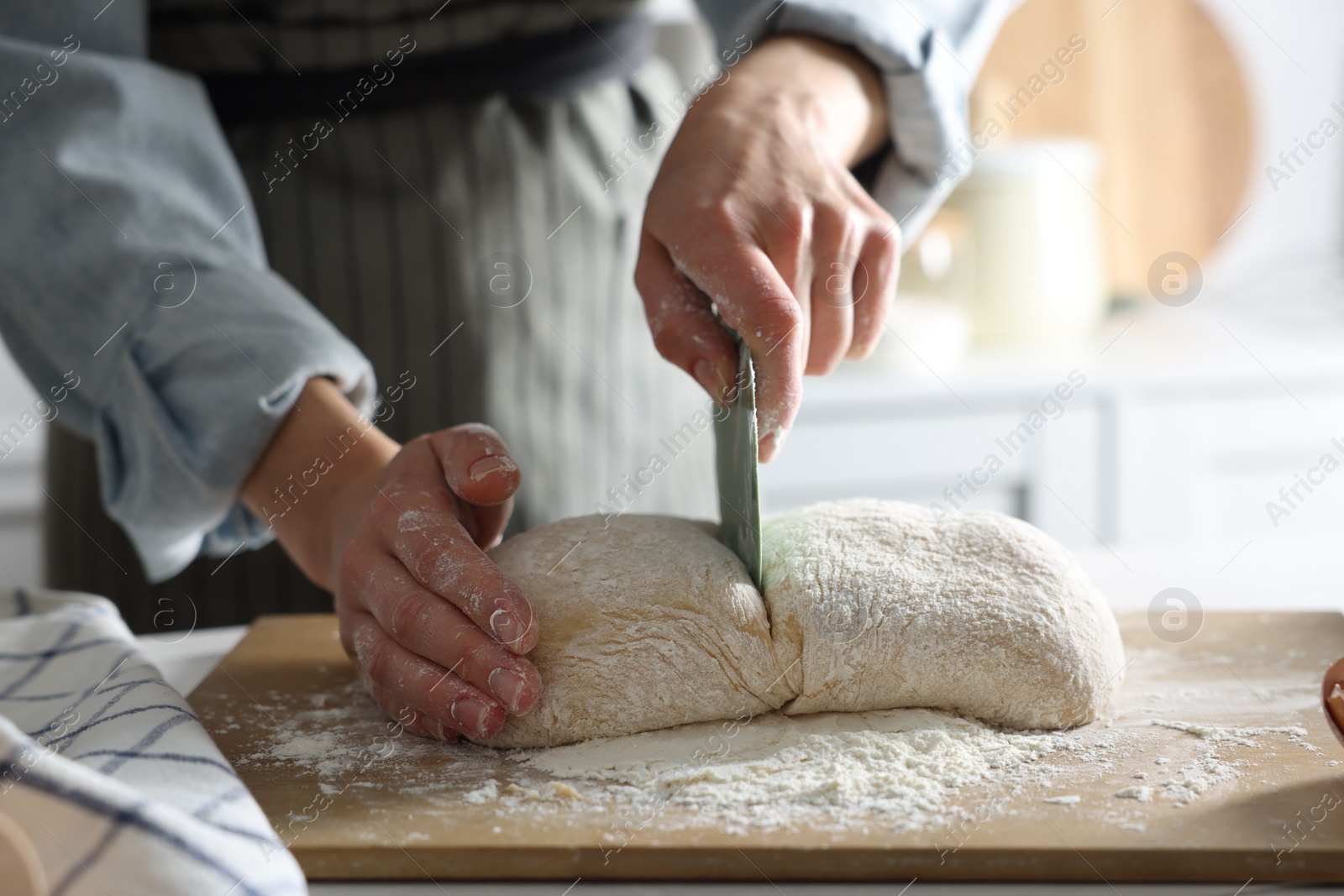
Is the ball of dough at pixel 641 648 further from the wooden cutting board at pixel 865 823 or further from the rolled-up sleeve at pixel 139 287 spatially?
the rolled-up sleeve at pixel 139 287

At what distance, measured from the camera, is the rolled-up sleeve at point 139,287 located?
0.82 m

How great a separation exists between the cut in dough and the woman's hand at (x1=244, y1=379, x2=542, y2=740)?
0.04 m

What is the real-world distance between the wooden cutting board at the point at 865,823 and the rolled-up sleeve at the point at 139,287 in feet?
0.68

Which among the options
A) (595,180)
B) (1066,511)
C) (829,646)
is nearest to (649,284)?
(829,646)

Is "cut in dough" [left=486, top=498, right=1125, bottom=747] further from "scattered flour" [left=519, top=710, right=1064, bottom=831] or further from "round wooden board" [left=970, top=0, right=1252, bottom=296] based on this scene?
"round wooden board" [left=970, top=0, right=1252, bottom=296]

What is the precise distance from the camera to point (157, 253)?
843 mm

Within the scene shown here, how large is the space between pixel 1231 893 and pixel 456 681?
412 millimetres

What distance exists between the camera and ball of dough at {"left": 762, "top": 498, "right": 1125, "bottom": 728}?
68cm

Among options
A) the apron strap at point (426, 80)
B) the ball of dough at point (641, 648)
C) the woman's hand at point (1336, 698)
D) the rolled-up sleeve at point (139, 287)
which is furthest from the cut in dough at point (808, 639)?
the apron strap at point (426, 80)

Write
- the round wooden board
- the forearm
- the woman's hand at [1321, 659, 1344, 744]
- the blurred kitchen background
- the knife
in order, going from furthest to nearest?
the round wooden board → the blurred kitchen background → the forearm → the knife → the woman's hand at [1321, 659, 1344, 744]

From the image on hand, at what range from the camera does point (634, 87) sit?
117cm

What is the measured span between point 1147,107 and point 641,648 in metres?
2.00

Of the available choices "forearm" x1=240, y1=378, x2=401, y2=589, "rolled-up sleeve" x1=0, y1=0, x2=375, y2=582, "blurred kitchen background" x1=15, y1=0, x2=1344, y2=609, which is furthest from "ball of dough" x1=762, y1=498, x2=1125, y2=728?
"blurred kitchen background" x1=15, y1=0, x2=1344, y2=609

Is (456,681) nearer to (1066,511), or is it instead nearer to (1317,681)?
(1317,681)
